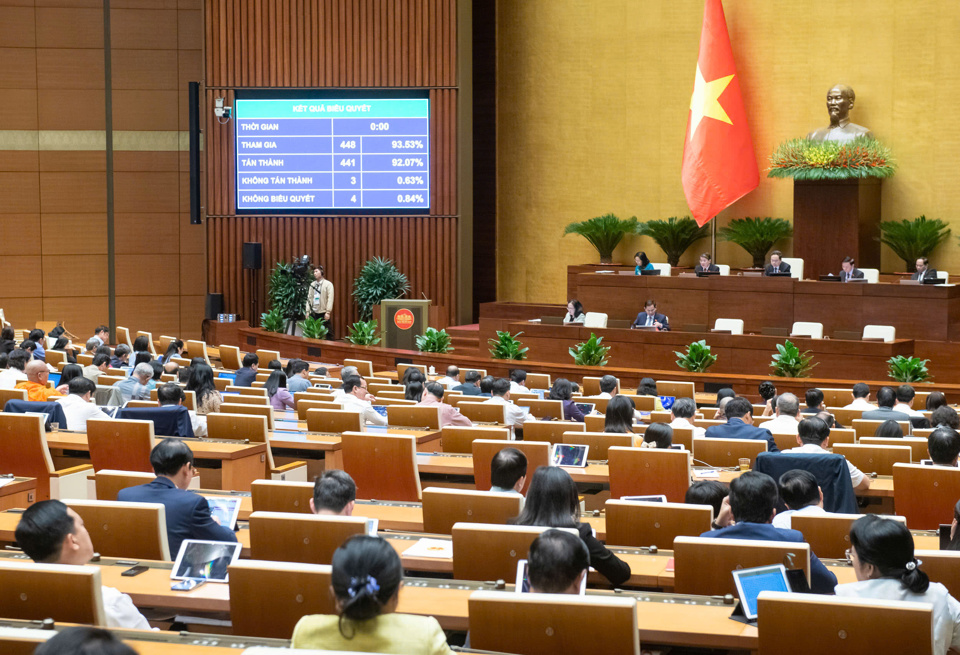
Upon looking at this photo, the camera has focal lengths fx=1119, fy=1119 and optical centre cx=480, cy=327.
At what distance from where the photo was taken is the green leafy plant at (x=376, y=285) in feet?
55.2

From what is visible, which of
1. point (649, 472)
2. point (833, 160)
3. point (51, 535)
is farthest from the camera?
point (833, 160)

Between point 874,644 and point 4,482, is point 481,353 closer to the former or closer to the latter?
point 4,482

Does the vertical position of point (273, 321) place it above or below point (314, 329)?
above

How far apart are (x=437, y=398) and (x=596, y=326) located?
20.1ft

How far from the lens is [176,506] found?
416 centimetres

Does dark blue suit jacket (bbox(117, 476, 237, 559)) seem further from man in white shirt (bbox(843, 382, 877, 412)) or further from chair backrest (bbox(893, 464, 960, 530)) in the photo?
man in white shirt (bbox(843, 382, 877, 412))

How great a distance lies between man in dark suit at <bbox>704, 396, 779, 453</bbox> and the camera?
256 inches

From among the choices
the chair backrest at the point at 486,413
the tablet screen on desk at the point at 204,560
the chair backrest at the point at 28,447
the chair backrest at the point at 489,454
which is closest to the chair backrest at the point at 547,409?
the chair backrest at the point at 486,413

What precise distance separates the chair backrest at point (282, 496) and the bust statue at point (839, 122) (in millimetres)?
12531

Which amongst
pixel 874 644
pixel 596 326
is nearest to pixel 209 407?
Result: pixel 874 644

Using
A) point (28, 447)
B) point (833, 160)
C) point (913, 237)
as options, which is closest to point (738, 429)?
point (28, 447)

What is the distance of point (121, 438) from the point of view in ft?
20.0

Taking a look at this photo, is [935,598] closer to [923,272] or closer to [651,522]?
[651,522]

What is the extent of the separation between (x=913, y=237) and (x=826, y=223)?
116 centimetres
